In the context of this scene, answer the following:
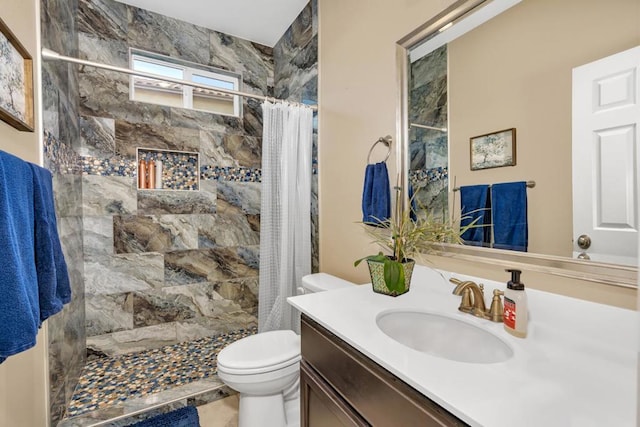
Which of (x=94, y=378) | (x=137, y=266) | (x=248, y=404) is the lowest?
(x=94, y=378)

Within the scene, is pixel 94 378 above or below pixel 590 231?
below

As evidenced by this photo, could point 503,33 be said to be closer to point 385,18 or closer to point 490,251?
point 385,18

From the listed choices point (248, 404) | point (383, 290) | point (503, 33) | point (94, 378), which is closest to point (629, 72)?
point (503, 33)

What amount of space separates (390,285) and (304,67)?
1.92m

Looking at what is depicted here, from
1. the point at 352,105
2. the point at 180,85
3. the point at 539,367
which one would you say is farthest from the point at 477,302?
the point at 180,85

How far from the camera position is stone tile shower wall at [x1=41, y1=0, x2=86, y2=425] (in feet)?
4.52

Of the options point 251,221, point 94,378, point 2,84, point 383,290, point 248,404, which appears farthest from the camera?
point 251,221

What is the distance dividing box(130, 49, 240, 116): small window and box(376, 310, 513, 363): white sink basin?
7.09 ft

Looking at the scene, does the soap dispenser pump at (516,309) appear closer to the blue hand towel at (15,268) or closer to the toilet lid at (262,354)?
the toilet lid at (262,354)

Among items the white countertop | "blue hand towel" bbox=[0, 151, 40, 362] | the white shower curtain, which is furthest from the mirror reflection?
A: "blue hand towel" bbox=[0, 151, 40, 362]

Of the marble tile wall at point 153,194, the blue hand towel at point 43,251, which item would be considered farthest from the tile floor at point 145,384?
the blue hand towel at point 43,251

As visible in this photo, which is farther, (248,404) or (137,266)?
(137,266)

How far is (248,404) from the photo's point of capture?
4.51ft

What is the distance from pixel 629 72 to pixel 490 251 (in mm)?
626
